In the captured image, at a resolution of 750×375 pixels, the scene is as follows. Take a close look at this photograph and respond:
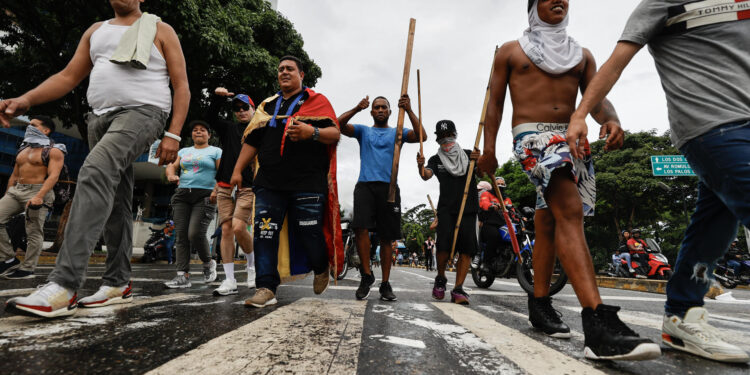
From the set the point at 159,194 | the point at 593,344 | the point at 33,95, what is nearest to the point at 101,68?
the point at 33,95

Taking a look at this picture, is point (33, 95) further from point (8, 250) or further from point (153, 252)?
point (153, 252)

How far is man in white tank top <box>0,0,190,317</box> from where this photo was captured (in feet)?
6.67

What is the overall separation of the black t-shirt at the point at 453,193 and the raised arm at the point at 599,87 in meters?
2.62

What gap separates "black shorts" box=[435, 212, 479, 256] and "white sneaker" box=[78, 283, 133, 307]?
2.96 meters

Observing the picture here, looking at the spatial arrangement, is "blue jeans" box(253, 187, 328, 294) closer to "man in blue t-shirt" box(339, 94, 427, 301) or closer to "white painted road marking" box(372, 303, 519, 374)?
"man in blue t-shirt" box(339, 94, 427, 301)

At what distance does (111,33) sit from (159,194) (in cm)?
3587

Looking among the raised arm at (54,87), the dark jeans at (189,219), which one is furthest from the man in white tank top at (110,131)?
the dark jeans at (189,219)

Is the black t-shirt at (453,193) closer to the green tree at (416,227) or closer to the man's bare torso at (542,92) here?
the man's bare torso at (542,92)

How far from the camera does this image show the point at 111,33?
8.22 ft

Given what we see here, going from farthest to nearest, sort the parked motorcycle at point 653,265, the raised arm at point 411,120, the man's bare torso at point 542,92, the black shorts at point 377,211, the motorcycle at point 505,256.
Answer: the parked motorcycle at point 653,265, the motorcycle at point 505,256, the raised arm at point 411,120, the black shorts at point 377,211, the man's bare torso at point 542,92

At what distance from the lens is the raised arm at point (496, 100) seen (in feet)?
7.96

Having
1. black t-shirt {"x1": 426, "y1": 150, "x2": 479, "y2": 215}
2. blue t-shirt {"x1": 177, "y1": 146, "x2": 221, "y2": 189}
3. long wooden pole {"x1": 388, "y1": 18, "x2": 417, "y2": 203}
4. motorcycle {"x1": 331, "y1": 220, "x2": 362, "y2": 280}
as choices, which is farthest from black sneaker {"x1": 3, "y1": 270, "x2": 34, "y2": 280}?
black t-shirt {"x1": 426, "y1": 150, "x2": 479, "y2": 215}

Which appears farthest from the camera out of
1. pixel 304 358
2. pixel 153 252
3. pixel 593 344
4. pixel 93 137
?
pixel 153 252

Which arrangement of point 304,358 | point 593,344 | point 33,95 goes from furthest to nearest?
point 33,95 → point 593,344 → point 304,358
